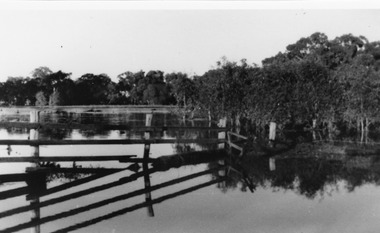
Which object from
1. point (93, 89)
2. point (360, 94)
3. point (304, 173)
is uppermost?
point (93, 89)

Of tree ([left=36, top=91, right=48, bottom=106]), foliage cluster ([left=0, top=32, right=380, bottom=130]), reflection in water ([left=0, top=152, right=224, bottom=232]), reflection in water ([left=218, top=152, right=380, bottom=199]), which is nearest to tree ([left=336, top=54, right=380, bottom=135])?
foliage cluster ([left=0, top=32, right=380, bottom=130])

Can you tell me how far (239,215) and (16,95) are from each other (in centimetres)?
9211

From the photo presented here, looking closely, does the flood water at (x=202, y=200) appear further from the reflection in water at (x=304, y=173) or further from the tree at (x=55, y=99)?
the tree at (x=55, y=99)

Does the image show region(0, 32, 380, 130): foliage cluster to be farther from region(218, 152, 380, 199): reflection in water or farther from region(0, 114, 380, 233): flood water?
region(0, 114, 380, 233): flood water

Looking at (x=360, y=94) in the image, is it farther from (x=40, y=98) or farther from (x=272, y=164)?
(x=40, y=98)

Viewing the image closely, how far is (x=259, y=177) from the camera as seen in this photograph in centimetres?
1113

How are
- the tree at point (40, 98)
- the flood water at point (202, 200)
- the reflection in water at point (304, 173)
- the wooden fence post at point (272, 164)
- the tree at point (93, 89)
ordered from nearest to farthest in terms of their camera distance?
the flood water at point (202, 200)
the reflection in water at point (304, 173)
the wooden fence post at point (272, 164)
the tree at point (40, 98)
the tree at point (93, 89)

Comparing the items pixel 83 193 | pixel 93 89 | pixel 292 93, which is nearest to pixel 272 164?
pixel 83 193

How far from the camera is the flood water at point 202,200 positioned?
6934mm

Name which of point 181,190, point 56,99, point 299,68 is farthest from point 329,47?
point 181,190

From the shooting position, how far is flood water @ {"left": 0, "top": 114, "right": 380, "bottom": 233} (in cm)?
693

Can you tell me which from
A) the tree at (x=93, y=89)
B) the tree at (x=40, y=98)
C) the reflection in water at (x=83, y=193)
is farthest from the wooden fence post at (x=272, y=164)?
the tree at (x=93, y=89)

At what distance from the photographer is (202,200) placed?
8.66 meters

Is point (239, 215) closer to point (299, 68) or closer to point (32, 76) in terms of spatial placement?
point (299, 68)
